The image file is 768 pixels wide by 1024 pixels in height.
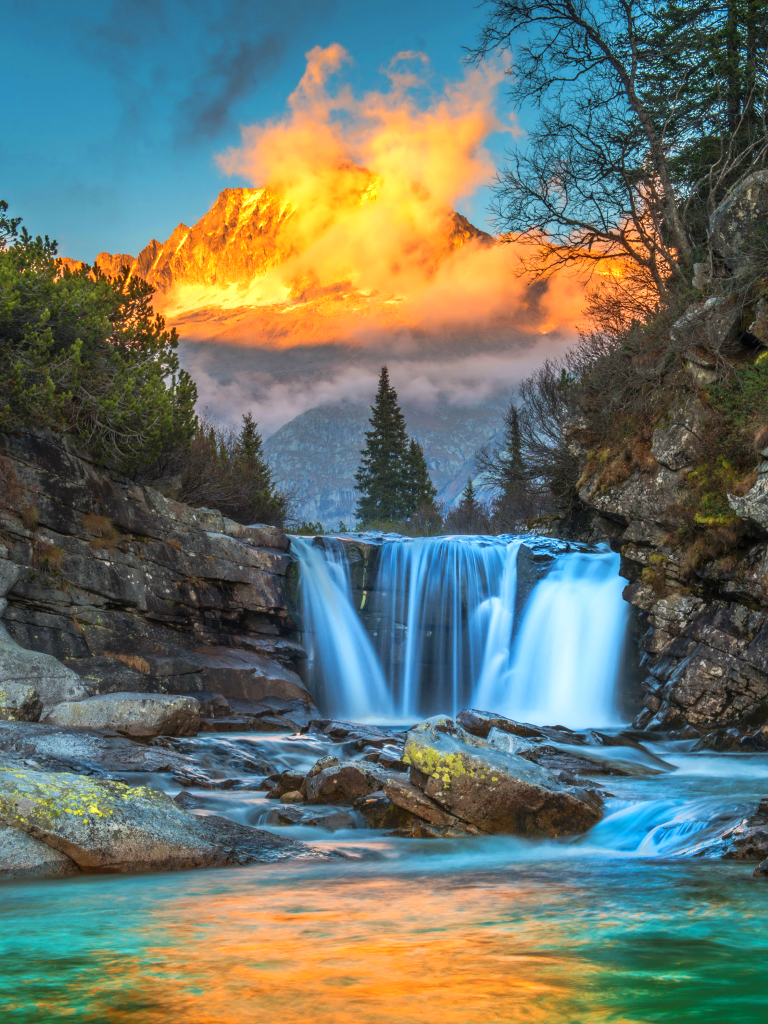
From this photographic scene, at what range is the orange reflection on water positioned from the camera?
10.5 feet

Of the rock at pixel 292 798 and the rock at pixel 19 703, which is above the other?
the rock at pixel 19 703

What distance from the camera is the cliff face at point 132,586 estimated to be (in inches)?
617

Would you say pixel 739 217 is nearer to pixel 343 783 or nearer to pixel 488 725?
pixel 488 725

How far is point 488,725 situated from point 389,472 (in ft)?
185

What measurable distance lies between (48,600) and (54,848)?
10.4m

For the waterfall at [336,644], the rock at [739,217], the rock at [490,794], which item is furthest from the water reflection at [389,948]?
the waterfall at [336,644]

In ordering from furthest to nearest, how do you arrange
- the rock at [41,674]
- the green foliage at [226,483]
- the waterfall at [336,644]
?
the green foliage at [226,483]
the waterfall at [336,644]
the rock at [41,674]

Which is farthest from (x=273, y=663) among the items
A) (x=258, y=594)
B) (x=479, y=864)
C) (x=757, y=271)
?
(x=757, y=271)

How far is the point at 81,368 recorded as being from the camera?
57.0 feet

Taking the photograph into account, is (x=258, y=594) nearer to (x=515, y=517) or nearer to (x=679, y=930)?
(x=679, y=930)

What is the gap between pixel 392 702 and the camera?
851 inches

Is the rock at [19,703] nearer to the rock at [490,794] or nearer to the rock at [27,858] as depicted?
the rock at [27,858]

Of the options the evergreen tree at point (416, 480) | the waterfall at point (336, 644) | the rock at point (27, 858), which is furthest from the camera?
the evergreen tree at point (416, 480)

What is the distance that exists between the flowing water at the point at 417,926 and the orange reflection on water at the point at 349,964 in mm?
16
